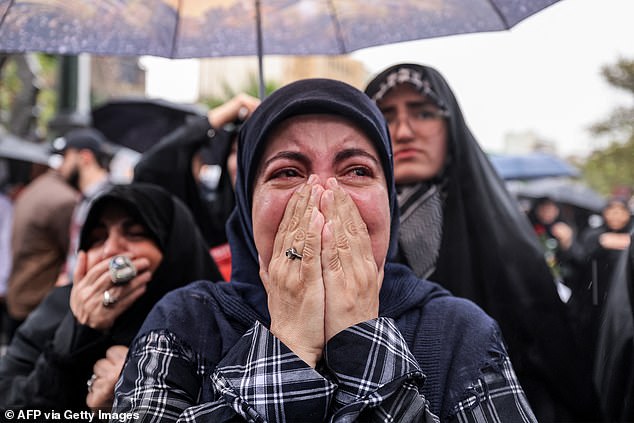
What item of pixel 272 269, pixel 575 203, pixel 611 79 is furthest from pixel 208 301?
pixel 575 203

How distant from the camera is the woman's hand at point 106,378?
2.04 m

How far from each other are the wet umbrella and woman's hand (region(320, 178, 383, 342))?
108 centimetres

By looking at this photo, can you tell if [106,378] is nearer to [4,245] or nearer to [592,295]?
[592,295]

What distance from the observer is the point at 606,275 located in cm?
256

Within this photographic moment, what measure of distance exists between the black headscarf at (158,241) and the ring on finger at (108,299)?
11cm

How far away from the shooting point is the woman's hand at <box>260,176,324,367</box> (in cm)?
149

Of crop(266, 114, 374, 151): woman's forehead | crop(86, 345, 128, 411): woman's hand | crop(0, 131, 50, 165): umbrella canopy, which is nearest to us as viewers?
crop(266, 114, 374, 151): woman's forehead

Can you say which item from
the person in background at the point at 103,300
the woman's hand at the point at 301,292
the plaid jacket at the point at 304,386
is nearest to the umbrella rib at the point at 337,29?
the person in background at the point at 103,300

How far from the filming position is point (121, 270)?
220 centimetres

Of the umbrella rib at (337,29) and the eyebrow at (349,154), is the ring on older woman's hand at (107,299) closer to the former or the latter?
the eyebrow at (349,154)

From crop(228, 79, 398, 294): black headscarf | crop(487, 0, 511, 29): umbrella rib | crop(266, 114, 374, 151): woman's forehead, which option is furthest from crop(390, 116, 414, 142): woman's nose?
Result: crop(266, 114, 374, 151): woman's forehead

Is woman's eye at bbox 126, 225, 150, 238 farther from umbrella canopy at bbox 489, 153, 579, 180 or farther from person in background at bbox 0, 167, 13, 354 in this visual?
umbrella canopy at bbox 489, 153, 579, 180

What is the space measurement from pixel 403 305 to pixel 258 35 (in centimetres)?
140

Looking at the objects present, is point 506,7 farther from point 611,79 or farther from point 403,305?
point 611,79
